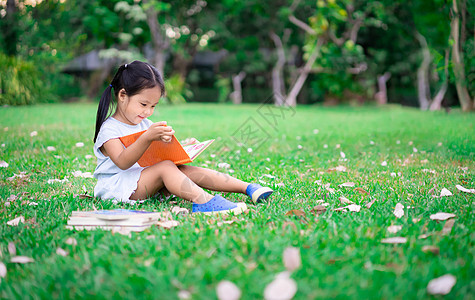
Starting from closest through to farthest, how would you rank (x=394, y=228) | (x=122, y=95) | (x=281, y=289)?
(x=281, y=289), (x=394, y=228), (x=122, y=95)

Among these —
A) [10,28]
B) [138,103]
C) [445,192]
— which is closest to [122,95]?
[138,103]

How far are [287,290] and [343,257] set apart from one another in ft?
1.29

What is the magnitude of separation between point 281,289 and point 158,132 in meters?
1.24

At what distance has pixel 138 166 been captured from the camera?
2566mm

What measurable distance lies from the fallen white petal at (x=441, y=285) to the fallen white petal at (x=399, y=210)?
0.81 metres

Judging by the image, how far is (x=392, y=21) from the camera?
16.7 metres

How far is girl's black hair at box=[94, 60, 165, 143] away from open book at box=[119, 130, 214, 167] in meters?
0.27

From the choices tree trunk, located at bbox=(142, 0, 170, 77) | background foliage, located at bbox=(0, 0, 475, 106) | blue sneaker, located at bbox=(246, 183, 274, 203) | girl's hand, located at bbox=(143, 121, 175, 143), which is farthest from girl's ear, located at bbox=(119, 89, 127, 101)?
tree trunk, located at bbox=(142, 0, 170, 77)

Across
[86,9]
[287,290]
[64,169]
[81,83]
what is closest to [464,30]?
[64,169]

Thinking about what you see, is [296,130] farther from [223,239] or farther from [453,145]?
[223,239]

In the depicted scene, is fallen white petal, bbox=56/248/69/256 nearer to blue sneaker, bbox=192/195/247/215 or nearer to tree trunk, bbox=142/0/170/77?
blue sneaker, bbox=192/195/247/215

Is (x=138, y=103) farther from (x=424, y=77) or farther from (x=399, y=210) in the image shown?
(x=424, y=77)

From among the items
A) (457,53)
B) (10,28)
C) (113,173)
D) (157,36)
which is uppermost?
(10,28)

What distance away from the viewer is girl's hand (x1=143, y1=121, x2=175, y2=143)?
222cm
